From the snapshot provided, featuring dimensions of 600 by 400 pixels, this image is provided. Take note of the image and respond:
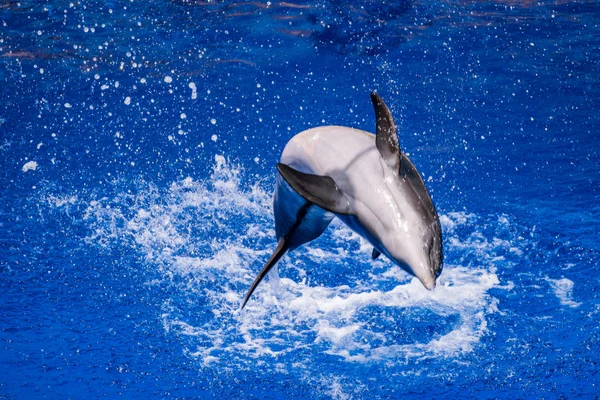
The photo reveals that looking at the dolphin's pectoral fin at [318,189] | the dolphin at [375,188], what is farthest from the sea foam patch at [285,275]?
the dolphin's pectoral fin at [318,189]

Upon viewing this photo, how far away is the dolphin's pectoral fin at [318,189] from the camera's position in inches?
102

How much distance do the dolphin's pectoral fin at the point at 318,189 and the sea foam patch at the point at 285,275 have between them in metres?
6.88

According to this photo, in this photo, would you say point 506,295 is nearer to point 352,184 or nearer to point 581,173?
point 581,173

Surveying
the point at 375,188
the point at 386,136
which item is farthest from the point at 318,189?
the point at 386,136

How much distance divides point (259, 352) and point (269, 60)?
16.9 feet

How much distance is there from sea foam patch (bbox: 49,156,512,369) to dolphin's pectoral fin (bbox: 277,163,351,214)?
688 cm

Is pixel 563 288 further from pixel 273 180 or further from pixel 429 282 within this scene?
pixel 429 282

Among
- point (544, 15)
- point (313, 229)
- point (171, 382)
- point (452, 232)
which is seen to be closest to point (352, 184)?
point (313, 229)

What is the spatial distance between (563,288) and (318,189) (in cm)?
901

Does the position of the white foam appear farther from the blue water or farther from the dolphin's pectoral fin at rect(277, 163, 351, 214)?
the dolphin's pectoral fin at rect(277, 163, 351, 214)

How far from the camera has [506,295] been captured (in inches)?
399

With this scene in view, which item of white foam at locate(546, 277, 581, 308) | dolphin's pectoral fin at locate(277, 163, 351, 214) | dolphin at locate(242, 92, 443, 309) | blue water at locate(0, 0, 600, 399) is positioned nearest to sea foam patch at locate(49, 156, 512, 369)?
blue water at locate(0, 0, 600, 399)

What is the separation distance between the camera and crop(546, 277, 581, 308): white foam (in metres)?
10.3

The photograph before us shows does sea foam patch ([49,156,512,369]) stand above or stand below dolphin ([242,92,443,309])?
below
